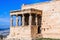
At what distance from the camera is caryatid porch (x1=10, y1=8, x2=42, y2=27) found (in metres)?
38.7

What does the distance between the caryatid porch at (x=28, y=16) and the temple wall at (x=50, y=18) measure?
110 centimetres

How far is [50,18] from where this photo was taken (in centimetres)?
3844

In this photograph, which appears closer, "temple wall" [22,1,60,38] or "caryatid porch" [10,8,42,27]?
"temple wall" [22,1,60,38]

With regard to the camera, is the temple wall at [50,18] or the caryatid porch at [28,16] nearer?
the temple wall at [50,18]

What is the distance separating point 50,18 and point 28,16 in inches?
191

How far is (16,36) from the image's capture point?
4012 centimetres

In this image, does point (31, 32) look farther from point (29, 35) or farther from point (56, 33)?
point (56, 33)

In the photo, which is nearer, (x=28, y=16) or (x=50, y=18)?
(x=50, y=18)

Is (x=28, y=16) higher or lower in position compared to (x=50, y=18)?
higher

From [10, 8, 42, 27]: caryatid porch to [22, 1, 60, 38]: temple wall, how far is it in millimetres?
1096

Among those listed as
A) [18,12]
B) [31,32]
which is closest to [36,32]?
[31,32]

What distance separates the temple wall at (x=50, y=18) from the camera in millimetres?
37438

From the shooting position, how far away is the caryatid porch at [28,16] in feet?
127

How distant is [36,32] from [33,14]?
3.20 meters
